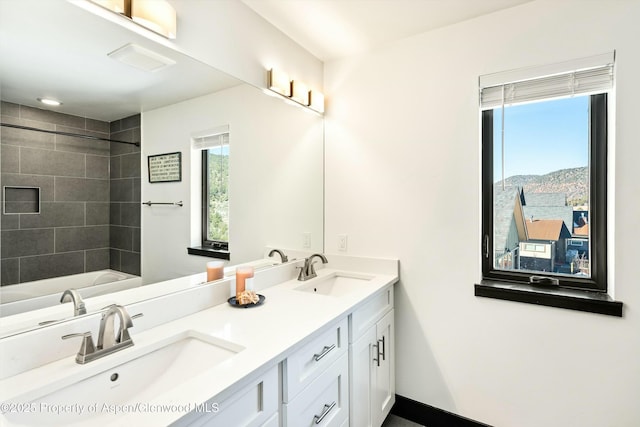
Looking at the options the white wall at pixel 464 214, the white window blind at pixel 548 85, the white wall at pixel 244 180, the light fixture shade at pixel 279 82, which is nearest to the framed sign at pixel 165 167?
the white wall at pixel 244 180

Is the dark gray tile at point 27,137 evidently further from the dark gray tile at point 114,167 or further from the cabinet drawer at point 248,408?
the cabinet drawer at point 248,408

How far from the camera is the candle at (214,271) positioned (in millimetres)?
1488

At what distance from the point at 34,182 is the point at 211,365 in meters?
0.80

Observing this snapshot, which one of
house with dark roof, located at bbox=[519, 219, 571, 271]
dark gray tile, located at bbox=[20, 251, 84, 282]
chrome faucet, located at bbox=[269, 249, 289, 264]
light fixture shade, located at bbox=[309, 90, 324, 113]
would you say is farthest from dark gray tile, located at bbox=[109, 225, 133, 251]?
house with dark roof, located at bbox=[519, 219, 571, 271]

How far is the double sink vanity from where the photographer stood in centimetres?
78

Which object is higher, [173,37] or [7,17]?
[173,37]

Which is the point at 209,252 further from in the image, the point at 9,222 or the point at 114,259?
the point at 9,222

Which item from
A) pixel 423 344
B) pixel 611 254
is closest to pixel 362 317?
pixel 423 344

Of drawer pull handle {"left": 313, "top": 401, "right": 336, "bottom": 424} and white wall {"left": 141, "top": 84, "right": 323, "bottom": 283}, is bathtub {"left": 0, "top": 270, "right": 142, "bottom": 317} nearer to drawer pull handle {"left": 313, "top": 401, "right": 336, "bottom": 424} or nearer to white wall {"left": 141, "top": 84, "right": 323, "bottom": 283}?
white wall {"left": 141, "top": 84, "right": 323, "bottom": 283}

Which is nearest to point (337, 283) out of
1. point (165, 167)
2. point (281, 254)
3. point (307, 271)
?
point (307, 271)

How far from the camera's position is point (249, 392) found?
35.8 inches

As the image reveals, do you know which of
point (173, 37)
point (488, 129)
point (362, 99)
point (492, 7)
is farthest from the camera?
point (362, 99)

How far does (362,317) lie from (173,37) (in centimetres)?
151

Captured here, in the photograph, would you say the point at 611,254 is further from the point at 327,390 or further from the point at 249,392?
the point at 249,392
